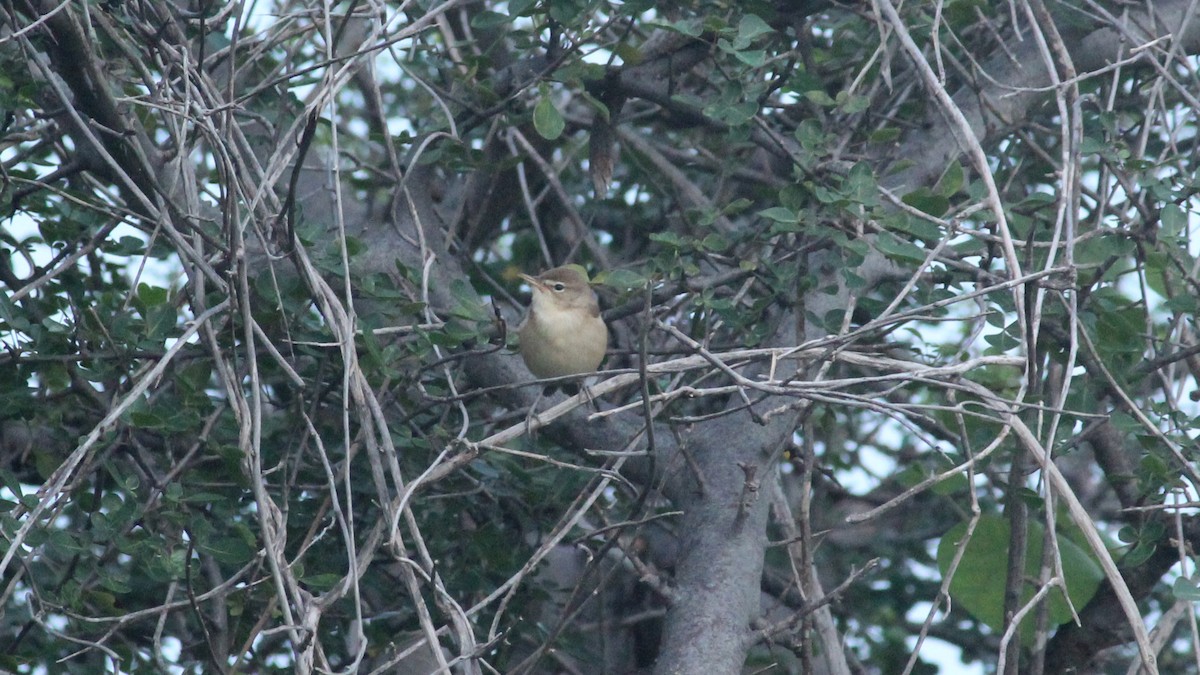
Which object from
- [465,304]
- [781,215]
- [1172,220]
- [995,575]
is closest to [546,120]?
[465,304]

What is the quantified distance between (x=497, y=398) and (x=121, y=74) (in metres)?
1.42

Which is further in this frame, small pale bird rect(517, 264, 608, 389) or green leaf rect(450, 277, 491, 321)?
small pale bird rect(517, 264, 608, 389)

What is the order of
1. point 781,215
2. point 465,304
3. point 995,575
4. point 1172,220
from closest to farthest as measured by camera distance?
point 1172,220, point 781,215, point 465,304, point 995,575

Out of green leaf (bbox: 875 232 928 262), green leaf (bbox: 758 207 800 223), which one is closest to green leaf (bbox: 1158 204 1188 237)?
green leaf (bbox: 875 232 928 262)

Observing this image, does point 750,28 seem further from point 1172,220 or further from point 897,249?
point 1172,220

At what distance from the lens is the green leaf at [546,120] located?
359 cm

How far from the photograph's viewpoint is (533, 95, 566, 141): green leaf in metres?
3.59

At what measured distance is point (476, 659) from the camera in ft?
8.86

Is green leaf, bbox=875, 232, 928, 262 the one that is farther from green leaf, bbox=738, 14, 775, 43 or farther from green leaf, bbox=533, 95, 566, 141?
green leaf, bbox=533, 95, 566, 141

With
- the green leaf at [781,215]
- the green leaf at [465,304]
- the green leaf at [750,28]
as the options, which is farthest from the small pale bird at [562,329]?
the green leaf at [750,28]

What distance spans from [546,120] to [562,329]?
793mm

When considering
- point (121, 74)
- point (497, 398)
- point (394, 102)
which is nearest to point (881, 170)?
point (497, 398)

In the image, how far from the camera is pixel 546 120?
3607 millimetres

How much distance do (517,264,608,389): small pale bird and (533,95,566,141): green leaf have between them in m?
0.56
